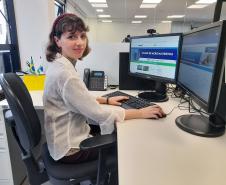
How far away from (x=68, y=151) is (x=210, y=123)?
0.73 m

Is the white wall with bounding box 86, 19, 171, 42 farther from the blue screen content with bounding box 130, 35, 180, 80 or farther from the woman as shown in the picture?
the woman

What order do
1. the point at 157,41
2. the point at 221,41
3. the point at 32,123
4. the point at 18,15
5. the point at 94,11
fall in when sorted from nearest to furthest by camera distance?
1. the point at 221,41
2. the point at 32,123
3. the point at 157,41
4. the point at 18,15
5. the point at 94,11

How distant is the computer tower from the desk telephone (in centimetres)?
15

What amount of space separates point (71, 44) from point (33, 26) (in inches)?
46.5

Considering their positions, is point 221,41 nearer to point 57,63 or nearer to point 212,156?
point 212,156

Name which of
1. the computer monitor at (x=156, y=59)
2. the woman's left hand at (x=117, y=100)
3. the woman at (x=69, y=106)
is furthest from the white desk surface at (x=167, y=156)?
the computer monitor at (x=156, y=59)

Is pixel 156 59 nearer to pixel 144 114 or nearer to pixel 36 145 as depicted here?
pixel 144 114

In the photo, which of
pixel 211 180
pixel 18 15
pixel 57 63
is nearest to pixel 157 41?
pixel 57 63

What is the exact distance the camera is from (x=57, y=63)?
103 cm

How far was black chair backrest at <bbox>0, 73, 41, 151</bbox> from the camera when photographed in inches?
34.4

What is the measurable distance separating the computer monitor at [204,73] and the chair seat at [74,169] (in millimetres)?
466

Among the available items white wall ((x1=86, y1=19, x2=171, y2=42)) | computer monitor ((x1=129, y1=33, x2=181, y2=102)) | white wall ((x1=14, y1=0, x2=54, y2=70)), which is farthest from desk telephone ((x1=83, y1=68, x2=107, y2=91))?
white wall ((x1=86, y1=19, x2=171, y2=42))

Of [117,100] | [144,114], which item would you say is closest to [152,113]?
[144,114]

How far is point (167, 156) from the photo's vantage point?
0.72m
